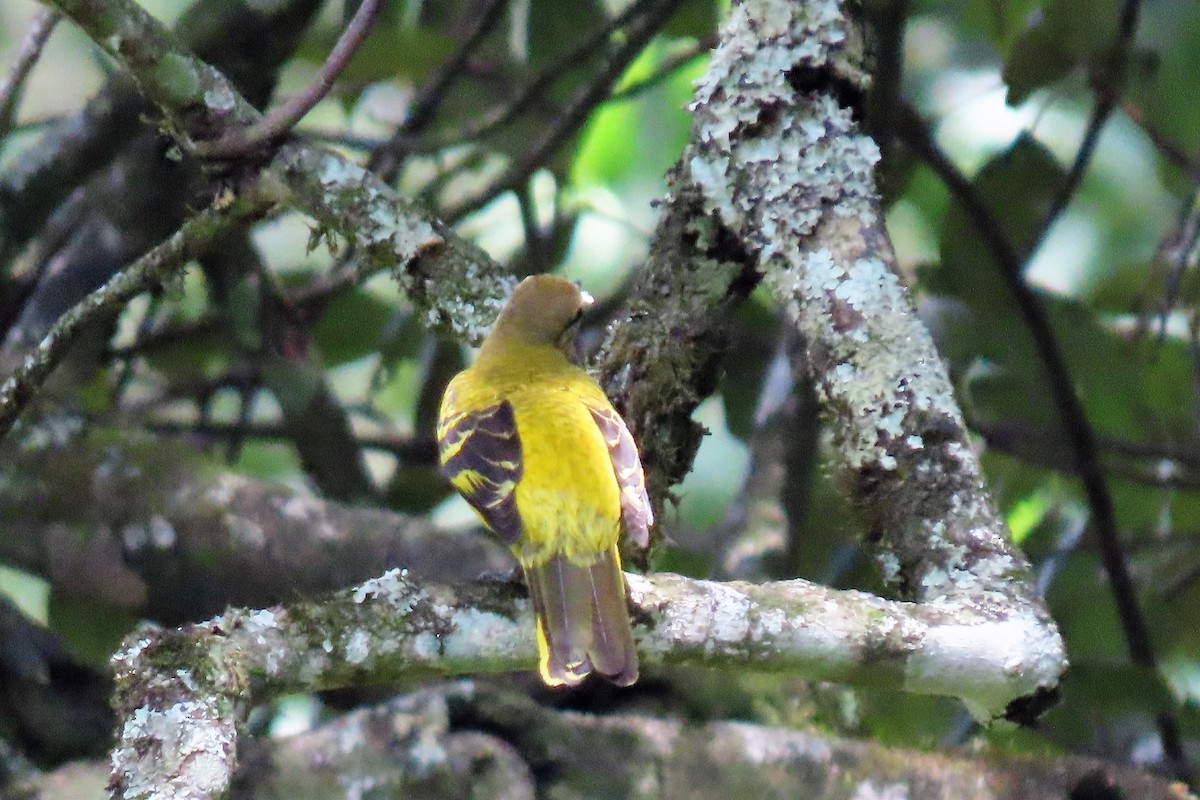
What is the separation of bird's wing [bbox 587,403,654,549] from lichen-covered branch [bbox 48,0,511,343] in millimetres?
382

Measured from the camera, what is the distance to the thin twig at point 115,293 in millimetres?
2326

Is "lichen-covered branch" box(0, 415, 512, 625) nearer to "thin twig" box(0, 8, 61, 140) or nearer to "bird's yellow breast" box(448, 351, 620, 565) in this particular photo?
"thin twig" box(0, 8, 61, 140)

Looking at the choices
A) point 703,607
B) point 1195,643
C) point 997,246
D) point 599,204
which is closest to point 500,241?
point 599,204

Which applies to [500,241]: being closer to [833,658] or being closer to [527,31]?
[527,31]

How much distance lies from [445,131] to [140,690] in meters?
3.29

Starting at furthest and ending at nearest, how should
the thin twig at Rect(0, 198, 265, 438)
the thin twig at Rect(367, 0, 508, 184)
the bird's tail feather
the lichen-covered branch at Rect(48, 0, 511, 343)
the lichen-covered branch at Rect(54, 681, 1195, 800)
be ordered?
the thin twig at Rect(367, 0, 508, 184) < the lichen-covered branch at Rect(54, 681, 1195, 800) < the lichen-covered branch at Rect(48, 0, 511, 343) < the thin twig at Rect(0, 198, 265, 438) < the bird's tail feather

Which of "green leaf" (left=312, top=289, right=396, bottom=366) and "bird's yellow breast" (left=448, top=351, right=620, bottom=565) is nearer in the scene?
"bird's yellow breast" (left=448, top=351, right=620, bottom=565)

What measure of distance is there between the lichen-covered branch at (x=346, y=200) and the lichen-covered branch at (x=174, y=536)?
1081 mm

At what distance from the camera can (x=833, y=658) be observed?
1.89 metres

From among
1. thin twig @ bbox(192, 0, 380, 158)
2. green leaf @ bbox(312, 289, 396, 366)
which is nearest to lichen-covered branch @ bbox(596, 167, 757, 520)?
thin twig @ bbox(192, 0, 380, 158)

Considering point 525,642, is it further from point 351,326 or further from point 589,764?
point 351,326

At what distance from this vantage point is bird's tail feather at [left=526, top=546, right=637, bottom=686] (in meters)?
1.87

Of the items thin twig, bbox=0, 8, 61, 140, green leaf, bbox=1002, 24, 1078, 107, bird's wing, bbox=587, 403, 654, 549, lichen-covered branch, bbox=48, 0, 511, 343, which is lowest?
bird's wing, bbox=587, 403, 654, 549

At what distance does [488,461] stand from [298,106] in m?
0.67
